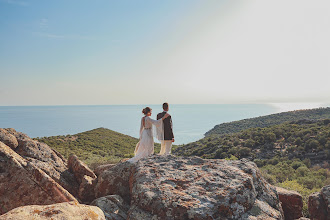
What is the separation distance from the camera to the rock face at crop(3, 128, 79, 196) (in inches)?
246

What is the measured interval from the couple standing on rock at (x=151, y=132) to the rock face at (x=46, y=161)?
2.54 metres

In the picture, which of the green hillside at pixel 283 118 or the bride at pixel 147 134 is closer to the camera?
the bride at pixel 147 134

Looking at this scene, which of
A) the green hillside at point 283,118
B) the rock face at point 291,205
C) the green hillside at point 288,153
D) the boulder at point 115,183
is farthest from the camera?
the green hillside at point 283,118

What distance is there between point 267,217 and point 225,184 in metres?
0.92

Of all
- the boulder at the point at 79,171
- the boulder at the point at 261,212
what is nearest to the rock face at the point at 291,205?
the boulder at the point at 261,212

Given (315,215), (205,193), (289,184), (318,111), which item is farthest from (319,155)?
(318,111)

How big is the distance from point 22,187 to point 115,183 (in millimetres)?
2139

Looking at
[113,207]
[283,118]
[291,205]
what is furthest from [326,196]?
[283,118]

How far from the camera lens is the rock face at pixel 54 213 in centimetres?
263

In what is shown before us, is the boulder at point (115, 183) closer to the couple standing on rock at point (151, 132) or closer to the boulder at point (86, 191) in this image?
the boulder at point (86, 191)

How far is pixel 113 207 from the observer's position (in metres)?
4.40

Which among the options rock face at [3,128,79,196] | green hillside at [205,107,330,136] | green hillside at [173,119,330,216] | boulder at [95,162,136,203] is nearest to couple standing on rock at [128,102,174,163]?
boulder at [95,162,136,203]

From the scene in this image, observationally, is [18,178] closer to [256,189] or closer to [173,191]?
[173,191]

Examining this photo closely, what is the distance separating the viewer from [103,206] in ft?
14.2
